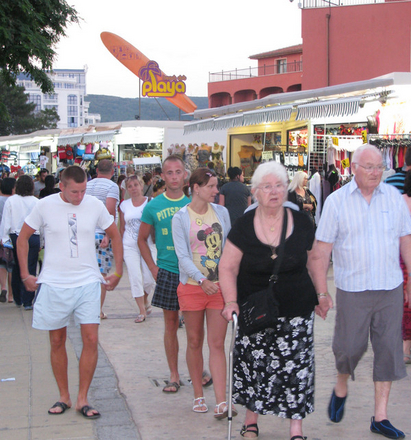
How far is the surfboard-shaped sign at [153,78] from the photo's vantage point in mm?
23625

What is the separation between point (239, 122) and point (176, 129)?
28.4 ft

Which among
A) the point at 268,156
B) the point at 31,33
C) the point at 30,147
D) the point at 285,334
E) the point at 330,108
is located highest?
the point at 31,33

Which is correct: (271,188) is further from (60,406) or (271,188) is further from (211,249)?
(60,406)

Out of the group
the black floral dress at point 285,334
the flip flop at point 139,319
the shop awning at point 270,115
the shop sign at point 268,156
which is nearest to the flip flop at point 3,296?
the flip flop at point 139,319

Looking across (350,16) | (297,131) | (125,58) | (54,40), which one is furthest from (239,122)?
(350,16)

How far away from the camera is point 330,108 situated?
10.0 m

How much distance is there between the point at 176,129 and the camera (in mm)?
21109

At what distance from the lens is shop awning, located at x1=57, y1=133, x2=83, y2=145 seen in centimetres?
2117

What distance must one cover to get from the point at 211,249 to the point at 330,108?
6252 millimetres

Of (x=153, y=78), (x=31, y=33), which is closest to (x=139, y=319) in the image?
(x=31, y=33)

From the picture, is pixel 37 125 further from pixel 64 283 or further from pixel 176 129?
pixel 64 283

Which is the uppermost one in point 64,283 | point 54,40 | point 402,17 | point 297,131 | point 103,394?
point 402,17

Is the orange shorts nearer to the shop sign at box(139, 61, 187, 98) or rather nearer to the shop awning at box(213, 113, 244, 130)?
the shop awning at box(213, 113, 244, 130)

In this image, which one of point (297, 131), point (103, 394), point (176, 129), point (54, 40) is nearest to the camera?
point (103, 394)
